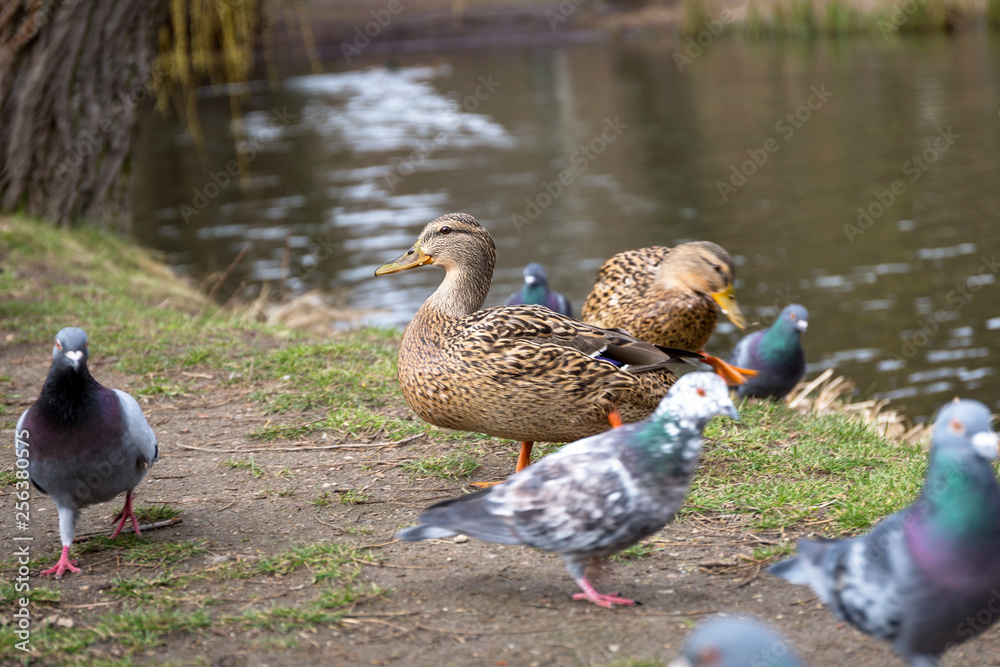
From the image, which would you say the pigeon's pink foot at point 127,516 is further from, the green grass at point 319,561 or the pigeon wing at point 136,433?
the green grass at point 319,561

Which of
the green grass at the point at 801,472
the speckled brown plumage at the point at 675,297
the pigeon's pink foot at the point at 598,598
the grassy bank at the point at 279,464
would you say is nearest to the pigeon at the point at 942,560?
the pigeon's pink foot at the point at 598,598

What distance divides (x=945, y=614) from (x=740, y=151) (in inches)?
542

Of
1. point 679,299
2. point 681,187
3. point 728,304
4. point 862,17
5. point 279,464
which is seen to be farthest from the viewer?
point 862,17

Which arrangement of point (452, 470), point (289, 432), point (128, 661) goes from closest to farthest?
point (128, 661), point (452, 470), point (289, 432)

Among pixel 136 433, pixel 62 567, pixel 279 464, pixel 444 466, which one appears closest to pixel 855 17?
pixel 444 466

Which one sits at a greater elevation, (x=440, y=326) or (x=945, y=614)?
(x=440, y=326)

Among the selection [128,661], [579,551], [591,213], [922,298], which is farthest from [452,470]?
[591,213]

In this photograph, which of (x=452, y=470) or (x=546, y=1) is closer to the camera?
(x=452, y=470)

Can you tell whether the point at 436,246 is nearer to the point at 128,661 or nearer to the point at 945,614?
the point at 128,661

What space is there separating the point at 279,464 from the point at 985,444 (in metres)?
3.34

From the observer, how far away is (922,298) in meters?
9.53

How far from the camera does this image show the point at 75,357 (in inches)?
144

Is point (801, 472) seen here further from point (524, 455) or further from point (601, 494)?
point (601, 494)

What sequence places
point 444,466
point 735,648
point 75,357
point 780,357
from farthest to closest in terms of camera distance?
point 780,357 → point 444,466 → point 75,357 → point 735,648
